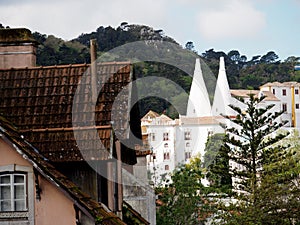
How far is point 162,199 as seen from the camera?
35.2 m

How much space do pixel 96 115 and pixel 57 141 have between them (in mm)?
825

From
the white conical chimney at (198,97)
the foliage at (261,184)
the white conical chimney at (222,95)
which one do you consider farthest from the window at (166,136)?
the foliage at (261,184)

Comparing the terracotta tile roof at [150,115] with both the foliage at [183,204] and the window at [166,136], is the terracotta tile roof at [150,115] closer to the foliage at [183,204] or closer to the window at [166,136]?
the window at [166,136]

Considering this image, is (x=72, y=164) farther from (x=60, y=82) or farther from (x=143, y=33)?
(x=143, y=33)

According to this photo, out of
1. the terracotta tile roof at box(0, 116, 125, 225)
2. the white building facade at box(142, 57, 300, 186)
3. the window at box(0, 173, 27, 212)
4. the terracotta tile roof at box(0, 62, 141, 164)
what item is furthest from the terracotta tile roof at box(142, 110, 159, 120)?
the window at box(0, 173, 27, 212)

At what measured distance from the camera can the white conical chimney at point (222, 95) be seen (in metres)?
99.4

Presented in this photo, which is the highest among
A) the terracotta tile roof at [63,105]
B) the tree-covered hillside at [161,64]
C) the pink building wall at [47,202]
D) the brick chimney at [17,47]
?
the tree-covered hillside at [161,64]

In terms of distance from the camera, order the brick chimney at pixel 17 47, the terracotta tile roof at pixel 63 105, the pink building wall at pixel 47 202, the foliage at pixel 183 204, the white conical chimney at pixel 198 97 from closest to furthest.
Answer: the pink building wall at pixel 47 202 < the terracotta tile roof at pixel 63 105 < the brick chimney at pixel 17 47 < the foliage at pixel 183 204 < the white conical chimney at pixel 198 97

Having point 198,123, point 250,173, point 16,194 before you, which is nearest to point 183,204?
point 250,173

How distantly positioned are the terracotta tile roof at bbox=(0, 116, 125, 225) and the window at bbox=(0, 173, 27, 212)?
0.40 meters

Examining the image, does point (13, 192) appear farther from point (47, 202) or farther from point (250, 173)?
Answer: point (250, 173)

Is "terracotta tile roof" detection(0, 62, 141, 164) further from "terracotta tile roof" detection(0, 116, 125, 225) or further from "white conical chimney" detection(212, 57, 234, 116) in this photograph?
"white conical chimney" detection(212, 57, 234, 116)

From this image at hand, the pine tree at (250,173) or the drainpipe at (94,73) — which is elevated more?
the drainpipe at (94,73)

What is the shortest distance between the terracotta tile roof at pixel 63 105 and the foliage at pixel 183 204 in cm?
2045
